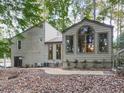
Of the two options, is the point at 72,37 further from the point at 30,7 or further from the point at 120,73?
the point at 120,73

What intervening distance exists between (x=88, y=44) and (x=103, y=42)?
111 cm

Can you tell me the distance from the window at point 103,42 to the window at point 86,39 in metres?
0.60

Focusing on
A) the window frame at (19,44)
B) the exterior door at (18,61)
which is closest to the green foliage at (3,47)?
the exterior door at (18,61)

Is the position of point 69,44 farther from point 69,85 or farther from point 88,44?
point 69,85

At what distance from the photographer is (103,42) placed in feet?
60.7

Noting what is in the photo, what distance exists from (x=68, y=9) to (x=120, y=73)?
21.4m

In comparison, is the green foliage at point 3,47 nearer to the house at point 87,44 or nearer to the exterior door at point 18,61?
the house at point 87,44

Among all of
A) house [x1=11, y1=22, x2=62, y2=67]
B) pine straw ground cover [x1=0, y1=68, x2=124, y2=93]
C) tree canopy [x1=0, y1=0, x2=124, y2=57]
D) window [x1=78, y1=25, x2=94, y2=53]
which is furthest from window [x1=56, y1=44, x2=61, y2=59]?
pine straw ground cover [x1=0, y1=68, x2=124, y2=93]

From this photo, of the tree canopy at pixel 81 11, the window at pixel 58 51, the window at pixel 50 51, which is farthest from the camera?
the tree canopy at pixel 81 11

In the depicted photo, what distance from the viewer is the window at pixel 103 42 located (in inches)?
725

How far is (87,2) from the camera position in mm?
31672

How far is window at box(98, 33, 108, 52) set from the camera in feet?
60.4

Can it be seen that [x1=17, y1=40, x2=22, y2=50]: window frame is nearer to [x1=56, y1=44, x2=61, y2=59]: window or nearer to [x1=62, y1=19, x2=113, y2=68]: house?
[x1=56, y1=44, x2=61, y2=59]: window

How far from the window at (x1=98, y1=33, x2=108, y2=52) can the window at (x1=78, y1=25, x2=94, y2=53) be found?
1.97 feet
